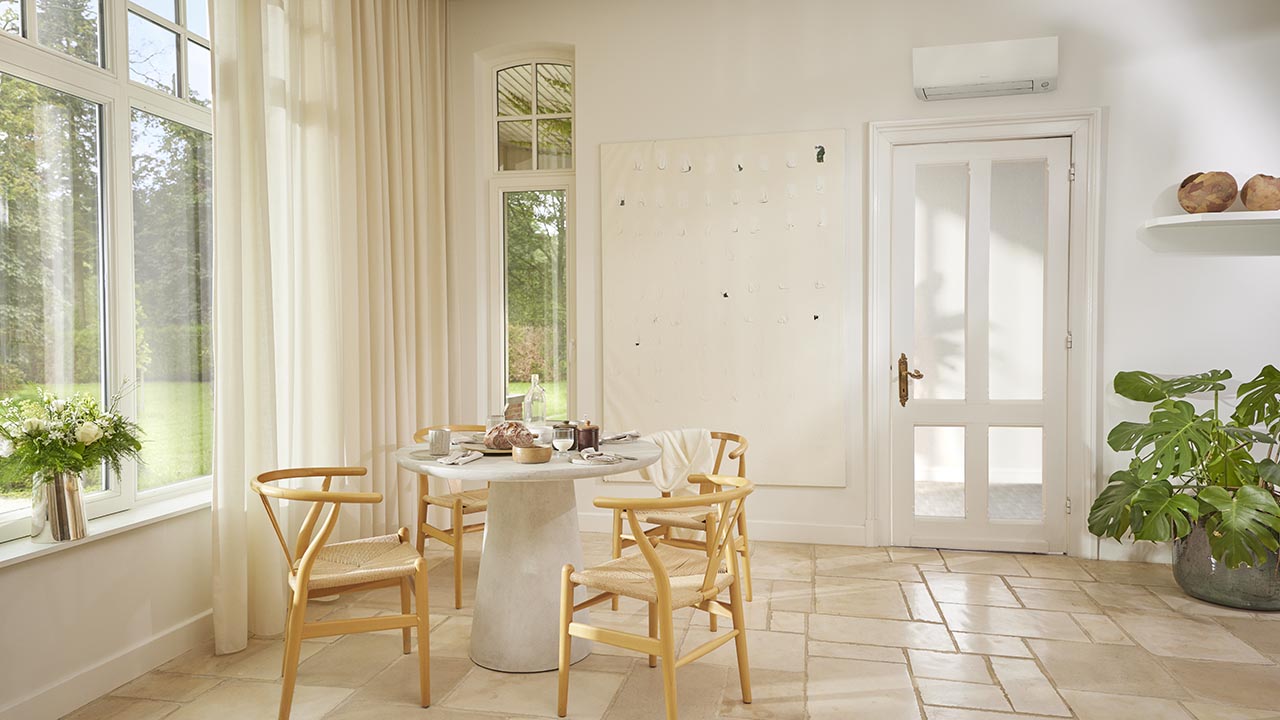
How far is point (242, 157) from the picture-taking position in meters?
2.80

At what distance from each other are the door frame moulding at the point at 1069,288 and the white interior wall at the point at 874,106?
0.19ft

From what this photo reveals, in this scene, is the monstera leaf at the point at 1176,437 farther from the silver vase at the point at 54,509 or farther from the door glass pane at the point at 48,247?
the door glass pane at the point at 48,247

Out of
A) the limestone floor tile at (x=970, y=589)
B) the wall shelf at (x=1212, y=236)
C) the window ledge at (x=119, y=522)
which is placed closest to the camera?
the window ledge at (x=119, y=522)

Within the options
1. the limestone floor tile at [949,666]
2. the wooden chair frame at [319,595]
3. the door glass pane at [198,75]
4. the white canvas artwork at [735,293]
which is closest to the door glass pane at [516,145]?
the white canvas artwork at [735,293]

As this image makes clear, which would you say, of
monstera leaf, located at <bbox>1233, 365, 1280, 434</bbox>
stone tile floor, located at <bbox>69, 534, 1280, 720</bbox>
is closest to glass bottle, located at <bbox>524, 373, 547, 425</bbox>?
stone tile floor, located at <bbox>69, 534, 1280, 720</bbox>

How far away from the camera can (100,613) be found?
2.43 meters

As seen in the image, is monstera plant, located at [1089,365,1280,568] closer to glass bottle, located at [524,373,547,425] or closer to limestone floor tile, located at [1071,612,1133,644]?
limestone floor tile, located at [1071,612,1133,644]

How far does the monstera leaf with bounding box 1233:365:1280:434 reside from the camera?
3.27 meters

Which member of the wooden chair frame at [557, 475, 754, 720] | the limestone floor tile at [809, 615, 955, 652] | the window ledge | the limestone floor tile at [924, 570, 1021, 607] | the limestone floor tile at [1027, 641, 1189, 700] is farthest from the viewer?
the limestone floor tile at [924, 570, 1021, 607]

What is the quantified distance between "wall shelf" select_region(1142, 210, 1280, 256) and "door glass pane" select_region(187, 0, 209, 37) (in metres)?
4.36

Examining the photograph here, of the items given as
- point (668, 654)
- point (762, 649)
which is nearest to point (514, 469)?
point (668, 654)

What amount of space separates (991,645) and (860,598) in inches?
24.1

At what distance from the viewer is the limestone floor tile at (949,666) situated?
258 centimetres

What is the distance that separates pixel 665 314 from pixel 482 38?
6.65 feet
